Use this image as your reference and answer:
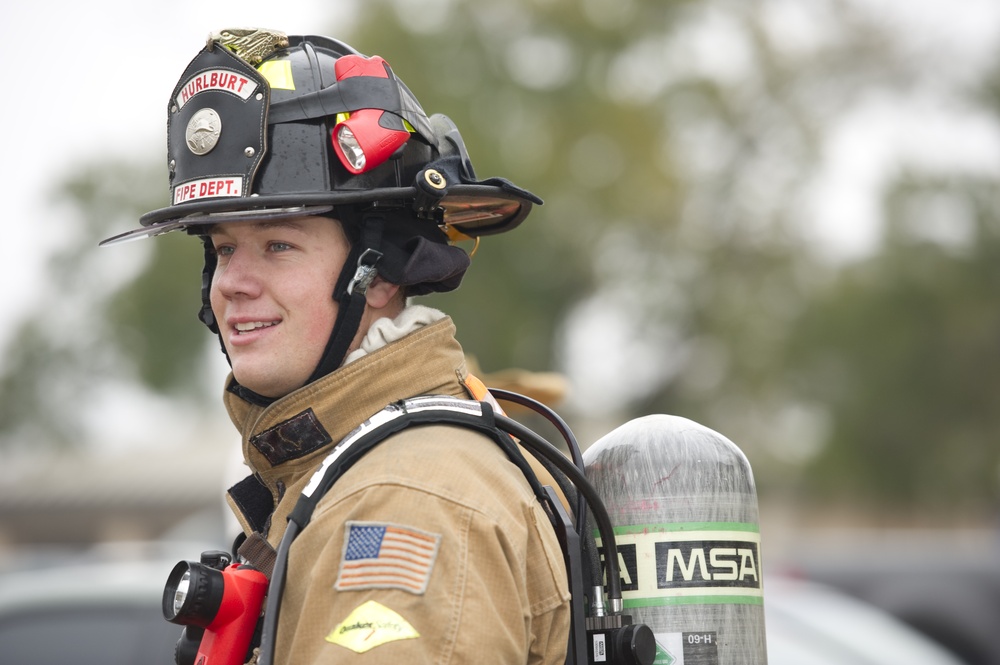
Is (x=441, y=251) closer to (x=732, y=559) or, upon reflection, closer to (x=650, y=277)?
(x=732, y=559)

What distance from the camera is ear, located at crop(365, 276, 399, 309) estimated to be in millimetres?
2816

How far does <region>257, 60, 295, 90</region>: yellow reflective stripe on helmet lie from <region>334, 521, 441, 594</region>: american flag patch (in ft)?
3.47

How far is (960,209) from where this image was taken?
2805 centimetres

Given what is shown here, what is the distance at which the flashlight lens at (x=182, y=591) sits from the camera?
91.2 inches

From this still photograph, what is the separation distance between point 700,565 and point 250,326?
1.11m

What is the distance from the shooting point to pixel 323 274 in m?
2.75

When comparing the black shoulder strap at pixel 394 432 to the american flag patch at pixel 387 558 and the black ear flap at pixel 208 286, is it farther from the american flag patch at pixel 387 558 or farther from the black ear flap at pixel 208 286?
the black ear flap at pixel 208 286

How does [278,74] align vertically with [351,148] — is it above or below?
above

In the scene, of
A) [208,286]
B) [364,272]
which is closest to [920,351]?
[208,286]

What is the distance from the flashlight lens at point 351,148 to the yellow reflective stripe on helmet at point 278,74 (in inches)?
6.2

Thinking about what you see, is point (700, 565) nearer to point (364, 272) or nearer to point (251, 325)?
point (364, 272)

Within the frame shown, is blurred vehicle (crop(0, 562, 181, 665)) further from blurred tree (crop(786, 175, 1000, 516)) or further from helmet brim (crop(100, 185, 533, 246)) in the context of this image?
blurred tree (crop(786, 175, 1000, 516))

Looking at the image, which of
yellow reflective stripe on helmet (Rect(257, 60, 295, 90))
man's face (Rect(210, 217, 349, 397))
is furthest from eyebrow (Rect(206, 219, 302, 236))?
yellow reflective stripe on helmet (Rect(257, 60, 295, 90))

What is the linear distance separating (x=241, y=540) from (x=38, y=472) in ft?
115
